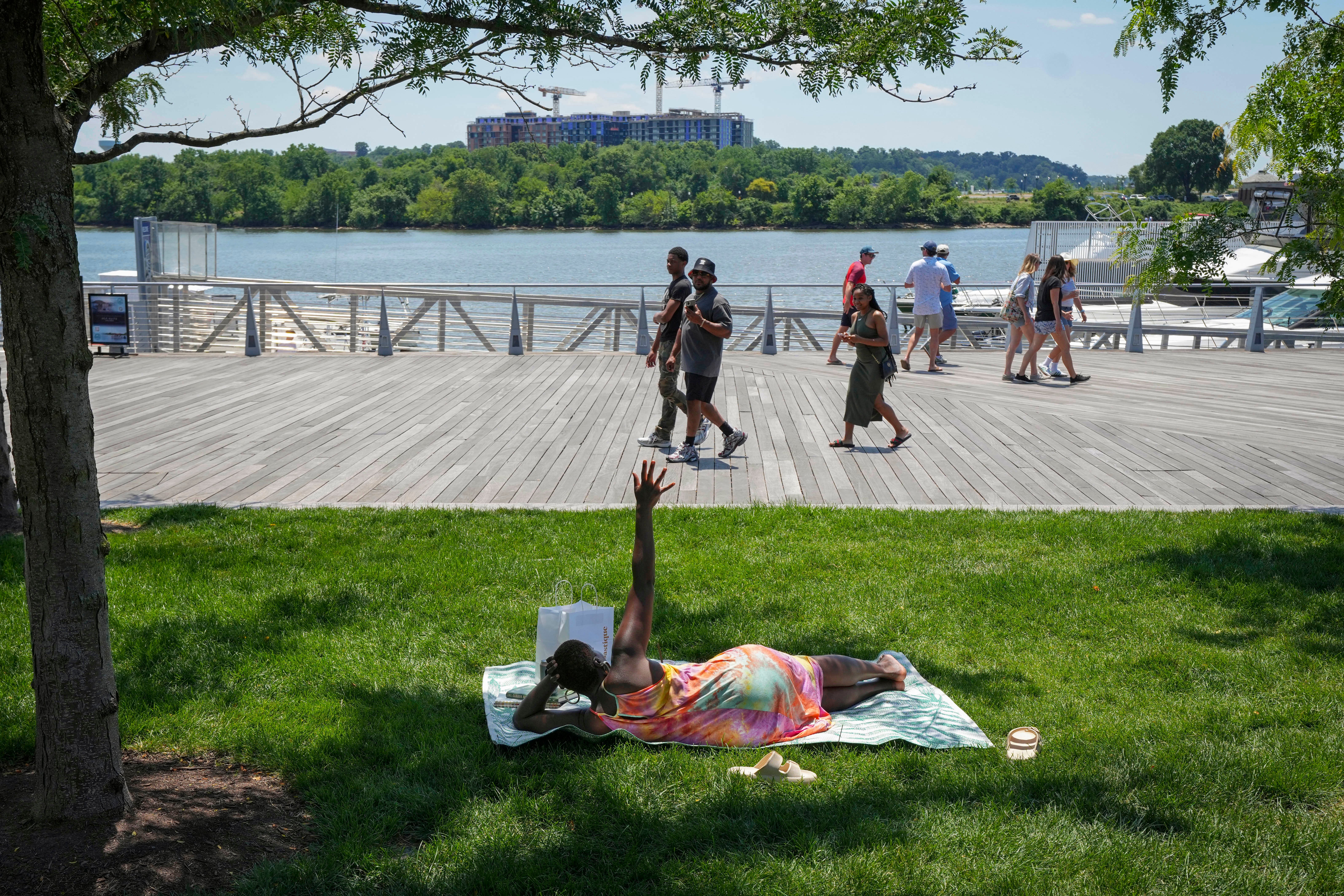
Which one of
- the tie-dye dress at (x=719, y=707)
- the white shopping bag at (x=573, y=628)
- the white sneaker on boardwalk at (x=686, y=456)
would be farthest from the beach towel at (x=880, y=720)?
the white sneaker on boardwalk at (x=686, y=456)

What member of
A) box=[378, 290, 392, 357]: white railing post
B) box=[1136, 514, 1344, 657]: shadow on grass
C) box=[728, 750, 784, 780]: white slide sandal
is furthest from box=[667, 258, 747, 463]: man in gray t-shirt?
box=[378, 290, 392, 357]: white railing post

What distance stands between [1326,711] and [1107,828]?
1577mm

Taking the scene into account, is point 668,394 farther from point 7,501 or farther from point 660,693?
point 660,693

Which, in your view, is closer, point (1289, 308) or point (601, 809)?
point (601, 809)

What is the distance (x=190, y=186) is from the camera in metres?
19.8

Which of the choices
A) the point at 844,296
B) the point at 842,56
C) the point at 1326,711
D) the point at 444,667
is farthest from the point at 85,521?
the point at 844,296

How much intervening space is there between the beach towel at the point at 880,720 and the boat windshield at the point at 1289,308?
60.1 feet

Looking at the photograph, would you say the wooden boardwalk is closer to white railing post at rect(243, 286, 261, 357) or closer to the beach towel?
white railing post at rect(243, 286, 261, 357)

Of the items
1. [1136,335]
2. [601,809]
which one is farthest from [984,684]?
[1136,335]

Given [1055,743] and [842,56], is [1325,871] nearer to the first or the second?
[1055,743]

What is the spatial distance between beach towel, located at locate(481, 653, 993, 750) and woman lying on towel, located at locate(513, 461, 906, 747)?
5 centimetres

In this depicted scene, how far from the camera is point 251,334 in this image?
1575 cm

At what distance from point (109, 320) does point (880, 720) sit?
47.8 ft

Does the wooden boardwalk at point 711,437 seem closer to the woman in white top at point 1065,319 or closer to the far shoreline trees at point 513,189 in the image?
the woman in white top at point 1065,319
